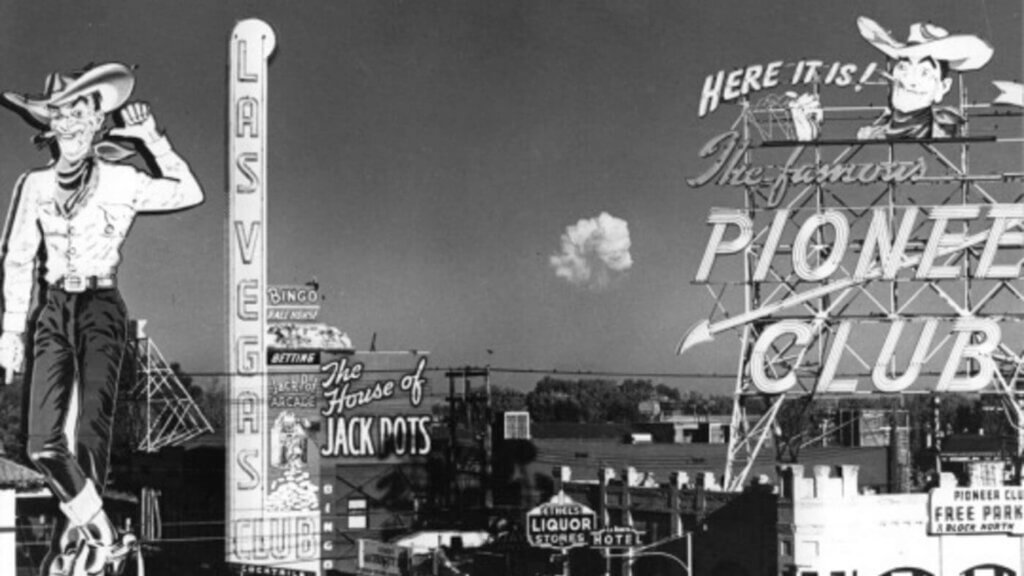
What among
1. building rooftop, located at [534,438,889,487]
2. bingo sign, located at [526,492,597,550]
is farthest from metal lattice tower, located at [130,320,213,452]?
building rooftop, located at [534,438,889,487]

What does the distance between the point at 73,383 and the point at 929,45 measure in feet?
39.0

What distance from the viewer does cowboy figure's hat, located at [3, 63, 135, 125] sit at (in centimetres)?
1933

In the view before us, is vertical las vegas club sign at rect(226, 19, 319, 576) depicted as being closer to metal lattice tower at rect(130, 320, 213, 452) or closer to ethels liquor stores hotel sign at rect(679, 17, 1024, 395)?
metal lattice tower at rect(130, 320, 213, 452)

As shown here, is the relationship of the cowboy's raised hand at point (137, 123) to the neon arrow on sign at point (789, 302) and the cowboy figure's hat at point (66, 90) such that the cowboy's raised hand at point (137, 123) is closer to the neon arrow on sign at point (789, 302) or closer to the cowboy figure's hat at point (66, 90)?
the cowboy figure's hat at point (66, 90)

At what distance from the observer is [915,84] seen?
21.1 meters

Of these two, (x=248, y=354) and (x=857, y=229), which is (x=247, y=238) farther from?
(x=857, y=229)

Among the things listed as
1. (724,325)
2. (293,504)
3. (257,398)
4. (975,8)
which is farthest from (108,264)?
(975,8)

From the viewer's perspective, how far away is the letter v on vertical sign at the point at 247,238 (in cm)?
1991

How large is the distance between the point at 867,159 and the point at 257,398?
28.5ft

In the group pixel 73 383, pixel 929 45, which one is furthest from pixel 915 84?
pixel 73 383

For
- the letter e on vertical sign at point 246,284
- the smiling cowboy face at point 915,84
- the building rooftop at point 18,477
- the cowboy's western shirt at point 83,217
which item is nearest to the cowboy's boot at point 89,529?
the building rooftop at point 18,477

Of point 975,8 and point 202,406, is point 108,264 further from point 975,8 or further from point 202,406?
point 975,8

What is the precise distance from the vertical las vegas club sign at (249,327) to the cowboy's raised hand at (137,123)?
974 mm

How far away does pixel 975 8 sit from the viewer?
70.2ft
